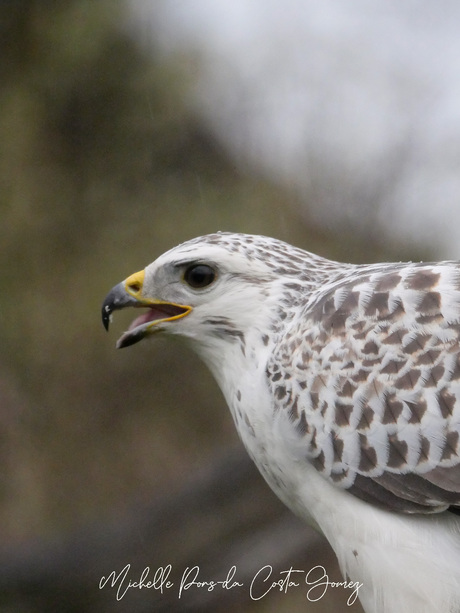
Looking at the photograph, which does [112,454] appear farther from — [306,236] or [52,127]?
[52,127]

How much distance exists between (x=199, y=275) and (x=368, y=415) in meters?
0.93

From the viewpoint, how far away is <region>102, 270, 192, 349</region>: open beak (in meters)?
3.44

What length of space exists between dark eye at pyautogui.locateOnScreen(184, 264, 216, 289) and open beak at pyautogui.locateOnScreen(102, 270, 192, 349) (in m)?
0.11

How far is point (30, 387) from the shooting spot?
8.24 meters

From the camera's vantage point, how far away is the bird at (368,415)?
2.80m

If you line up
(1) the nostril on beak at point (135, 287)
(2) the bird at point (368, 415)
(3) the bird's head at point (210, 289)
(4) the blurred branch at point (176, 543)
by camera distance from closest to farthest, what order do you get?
(2) the bird at point (368, 415) < (3) the bird's head at point (210, 289) < (1) the nostril on beak at point (135, 287) < (4) the blurred branch at point (176, 543)

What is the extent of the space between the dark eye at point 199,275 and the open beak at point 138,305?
11 cm

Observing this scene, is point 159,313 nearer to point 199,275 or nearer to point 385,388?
point 199,275

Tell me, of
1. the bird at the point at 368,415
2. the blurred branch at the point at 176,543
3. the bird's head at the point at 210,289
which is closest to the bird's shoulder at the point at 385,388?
the bird at the point at 368,415

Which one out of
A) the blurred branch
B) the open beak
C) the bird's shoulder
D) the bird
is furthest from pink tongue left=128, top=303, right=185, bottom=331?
the blurred branch

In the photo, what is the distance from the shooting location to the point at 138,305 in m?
3.53

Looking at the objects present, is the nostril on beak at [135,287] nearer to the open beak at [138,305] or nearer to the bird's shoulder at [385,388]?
the open beak at [138,305]

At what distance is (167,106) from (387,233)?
2.92 metres

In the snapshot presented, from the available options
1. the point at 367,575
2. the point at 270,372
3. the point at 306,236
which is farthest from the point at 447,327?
the point at 306,236
